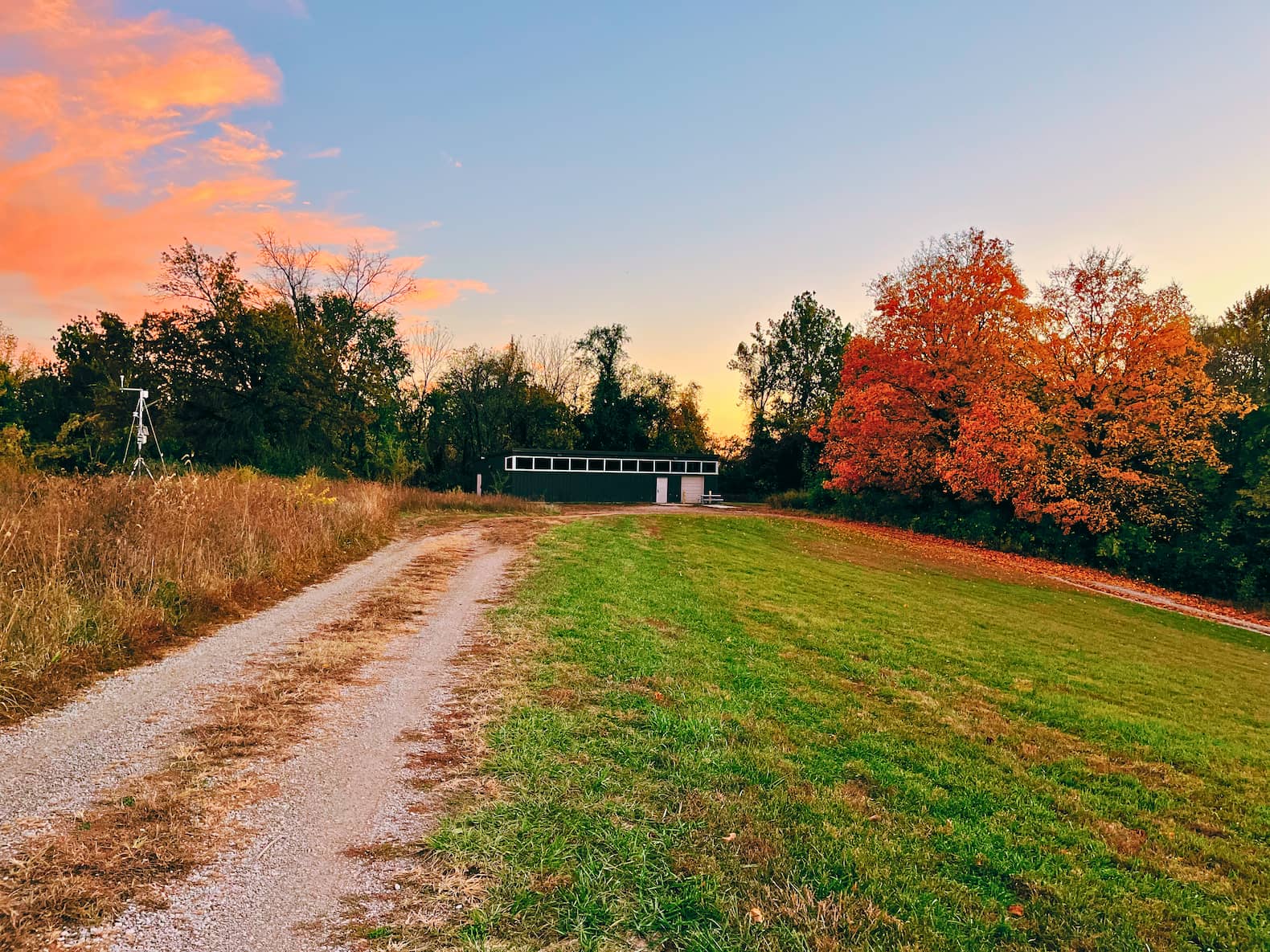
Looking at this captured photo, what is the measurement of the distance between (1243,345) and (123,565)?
4932cm

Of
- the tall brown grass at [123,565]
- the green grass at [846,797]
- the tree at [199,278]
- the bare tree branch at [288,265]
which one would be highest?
the bare tree branch at [288,265]

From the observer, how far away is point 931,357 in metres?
28.5

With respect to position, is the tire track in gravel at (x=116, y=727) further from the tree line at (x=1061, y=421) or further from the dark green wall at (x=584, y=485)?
the dark green wall at (x=584, y=485)

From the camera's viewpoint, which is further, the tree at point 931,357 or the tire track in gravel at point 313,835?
the tree at point 931,357

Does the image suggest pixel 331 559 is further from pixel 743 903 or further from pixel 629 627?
pixel 743 903

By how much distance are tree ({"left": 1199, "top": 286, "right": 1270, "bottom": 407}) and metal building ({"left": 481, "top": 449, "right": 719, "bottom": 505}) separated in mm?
28694

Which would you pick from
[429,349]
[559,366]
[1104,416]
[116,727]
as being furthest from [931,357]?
[429,349]

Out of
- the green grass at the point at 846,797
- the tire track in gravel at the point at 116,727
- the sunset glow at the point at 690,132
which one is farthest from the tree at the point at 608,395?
the tire track in gravel at the point at 116,727

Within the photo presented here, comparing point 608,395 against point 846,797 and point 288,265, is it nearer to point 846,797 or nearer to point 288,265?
point 288,265

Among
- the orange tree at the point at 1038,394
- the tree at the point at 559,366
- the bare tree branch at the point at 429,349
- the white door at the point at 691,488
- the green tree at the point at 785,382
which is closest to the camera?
the orange tree at the point at 1038,394

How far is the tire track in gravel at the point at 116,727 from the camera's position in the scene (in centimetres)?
365

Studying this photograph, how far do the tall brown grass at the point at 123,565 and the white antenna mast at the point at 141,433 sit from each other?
1.45 m

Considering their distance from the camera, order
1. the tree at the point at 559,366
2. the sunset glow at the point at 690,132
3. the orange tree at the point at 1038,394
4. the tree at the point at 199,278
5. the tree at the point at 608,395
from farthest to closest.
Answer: the tree at the point at 559,366, the tree at the point at 608,395, the tree at the point at 199,278, the orange tree at the point at 1038,394, the sunset glow at the point at 690,132

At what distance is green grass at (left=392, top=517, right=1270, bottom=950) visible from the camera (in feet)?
9.76
